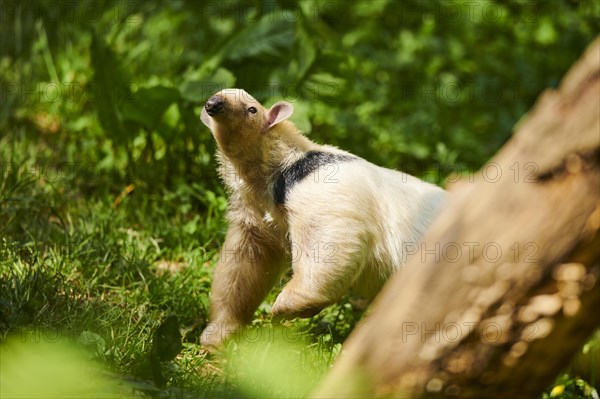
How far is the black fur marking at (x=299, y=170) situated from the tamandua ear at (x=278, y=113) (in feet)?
1.06

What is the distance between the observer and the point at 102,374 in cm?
415

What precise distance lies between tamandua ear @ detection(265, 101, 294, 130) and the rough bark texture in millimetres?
2488

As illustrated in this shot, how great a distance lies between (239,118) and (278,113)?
299 millimetres

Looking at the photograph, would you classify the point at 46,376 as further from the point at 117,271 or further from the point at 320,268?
the point at 117,271

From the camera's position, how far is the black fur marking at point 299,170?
18.6 feet

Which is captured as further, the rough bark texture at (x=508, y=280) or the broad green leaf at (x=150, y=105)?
the broad green leaf at (x=150, y=105)

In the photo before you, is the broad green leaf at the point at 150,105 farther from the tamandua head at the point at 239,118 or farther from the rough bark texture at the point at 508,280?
the rough bark texture at the point at 508,280

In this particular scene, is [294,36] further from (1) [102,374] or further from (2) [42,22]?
(1) [102,374]

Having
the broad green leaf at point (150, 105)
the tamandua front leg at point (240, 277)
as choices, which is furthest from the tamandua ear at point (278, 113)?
the broad green leaf at point (150, 105)

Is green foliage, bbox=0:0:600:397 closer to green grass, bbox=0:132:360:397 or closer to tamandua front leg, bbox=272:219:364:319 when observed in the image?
green grass, bbox=0:132:360:397

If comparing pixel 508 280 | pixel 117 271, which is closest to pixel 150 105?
pixel 117 271

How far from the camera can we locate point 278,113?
5941mm

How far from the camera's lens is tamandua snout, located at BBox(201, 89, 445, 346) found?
17.7 ft

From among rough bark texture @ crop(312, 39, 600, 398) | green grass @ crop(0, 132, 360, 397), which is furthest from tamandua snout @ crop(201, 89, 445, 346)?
rough bark texture @ crop(312, 39, 600, 398)
